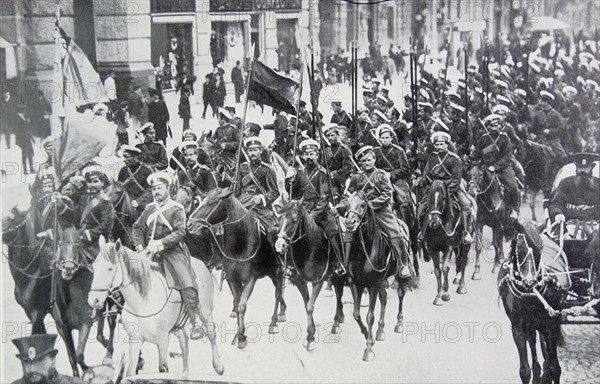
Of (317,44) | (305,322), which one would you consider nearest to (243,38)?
(317,44)

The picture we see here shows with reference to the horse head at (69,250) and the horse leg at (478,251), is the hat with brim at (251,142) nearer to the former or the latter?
the horse head at (69,250)

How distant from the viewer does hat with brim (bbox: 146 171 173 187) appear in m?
6.21

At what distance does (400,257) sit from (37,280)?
3.26m

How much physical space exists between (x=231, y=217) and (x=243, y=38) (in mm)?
1655

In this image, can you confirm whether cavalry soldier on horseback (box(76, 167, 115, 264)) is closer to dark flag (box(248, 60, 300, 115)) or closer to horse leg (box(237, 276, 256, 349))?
horse leg (box(237, 276, 256, 349))

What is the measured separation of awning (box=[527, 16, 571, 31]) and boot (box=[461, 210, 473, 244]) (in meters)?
1.81

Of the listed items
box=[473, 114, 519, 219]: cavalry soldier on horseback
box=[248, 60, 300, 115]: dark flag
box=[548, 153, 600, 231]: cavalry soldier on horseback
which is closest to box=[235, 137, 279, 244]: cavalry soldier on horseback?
box=[248, 60, 300, 115]: dark flag

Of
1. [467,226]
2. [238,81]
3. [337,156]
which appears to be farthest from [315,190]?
[467,226]

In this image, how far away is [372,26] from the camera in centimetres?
643

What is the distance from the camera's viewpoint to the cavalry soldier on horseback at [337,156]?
6.30 metres

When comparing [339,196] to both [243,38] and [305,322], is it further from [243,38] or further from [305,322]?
[243,38]

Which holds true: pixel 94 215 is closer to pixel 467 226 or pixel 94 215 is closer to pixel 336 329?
pixel 336 329

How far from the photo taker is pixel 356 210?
238 inches

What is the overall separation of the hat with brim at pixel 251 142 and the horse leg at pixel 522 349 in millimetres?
2818
